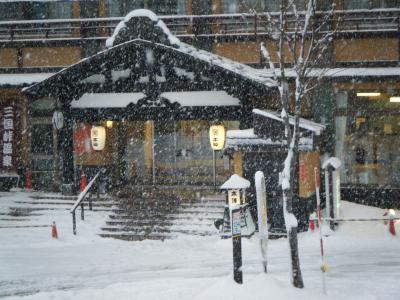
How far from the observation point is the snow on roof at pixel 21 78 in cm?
1911

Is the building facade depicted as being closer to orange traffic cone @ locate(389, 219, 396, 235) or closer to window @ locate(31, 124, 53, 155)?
window @ locate(31, 124, 53, 155)

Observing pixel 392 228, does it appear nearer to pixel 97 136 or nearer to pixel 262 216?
pixel 262 216

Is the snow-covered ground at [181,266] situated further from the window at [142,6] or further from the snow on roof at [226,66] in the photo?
the window at [142,6]

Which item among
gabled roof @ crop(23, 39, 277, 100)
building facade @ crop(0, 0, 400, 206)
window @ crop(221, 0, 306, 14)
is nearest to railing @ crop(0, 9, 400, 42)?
building facade @ crop(0, 0, 400, 206)

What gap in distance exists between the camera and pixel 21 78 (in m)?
19.4

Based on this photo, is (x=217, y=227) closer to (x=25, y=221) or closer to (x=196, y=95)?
(x=196, y=95)

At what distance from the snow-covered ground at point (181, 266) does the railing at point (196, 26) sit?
752cm

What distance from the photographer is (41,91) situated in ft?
55.7

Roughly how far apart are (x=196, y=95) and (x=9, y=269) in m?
8.66

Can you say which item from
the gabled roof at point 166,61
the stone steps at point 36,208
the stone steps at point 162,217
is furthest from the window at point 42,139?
the stone steps at point 162,217

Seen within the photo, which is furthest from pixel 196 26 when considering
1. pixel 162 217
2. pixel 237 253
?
pixel 237 253

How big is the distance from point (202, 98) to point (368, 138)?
6877mm

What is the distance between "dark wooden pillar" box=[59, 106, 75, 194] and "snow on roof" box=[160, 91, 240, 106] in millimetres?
4067

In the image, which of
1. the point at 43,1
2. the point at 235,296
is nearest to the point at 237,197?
the point at 235,296
